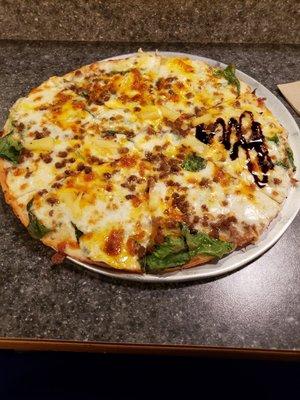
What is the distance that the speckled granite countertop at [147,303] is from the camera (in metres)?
1.34

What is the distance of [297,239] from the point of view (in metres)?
1.55

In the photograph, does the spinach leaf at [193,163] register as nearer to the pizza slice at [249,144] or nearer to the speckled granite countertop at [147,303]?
the pizza slice at [249,144]

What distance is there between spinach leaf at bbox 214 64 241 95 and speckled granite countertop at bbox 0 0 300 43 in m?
0.33

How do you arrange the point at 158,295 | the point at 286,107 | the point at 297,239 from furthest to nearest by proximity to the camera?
the point at 286,107 → the point at 297,239 → the point at 158,295

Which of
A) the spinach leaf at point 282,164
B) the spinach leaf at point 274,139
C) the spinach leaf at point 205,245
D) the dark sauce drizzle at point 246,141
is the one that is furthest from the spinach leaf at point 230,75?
the spinach leaf at point 205,245

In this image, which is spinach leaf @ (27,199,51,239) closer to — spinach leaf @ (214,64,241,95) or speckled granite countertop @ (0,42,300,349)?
speckled granite countertop @ (0,42,300,349)

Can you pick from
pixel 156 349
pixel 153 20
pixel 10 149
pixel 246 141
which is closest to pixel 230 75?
pixel 246 141

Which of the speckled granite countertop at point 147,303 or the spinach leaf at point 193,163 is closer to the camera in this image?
the speckled granite countertop at point 147,303

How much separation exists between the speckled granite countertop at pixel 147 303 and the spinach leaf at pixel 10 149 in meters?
0.20

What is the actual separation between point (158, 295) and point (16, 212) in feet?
1.85

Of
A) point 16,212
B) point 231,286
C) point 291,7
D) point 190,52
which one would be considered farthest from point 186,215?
point 291,7

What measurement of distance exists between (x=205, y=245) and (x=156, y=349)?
1.14 feet

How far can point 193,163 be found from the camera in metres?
1.59

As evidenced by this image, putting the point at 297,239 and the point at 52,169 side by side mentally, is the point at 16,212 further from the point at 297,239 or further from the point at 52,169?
the point at 297,239
